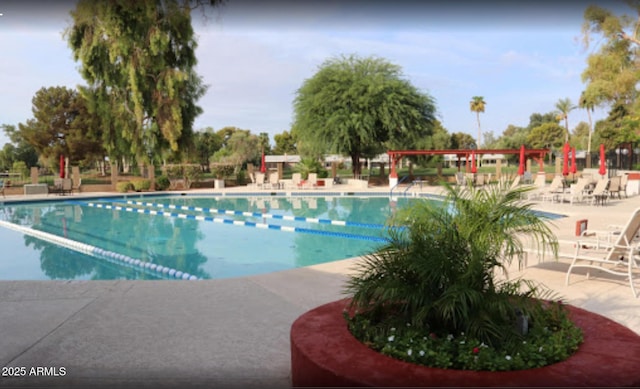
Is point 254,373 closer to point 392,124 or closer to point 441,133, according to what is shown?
point 392,124

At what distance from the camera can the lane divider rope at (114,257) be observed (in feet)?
25.9

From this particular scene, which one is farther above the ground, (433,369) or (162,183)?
(162,183)

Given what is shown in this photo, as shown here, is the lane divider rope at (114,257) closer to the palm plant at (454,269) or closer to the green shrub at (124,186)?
the palm plant at (454,269)

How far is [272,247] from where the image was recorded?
34.6 ft

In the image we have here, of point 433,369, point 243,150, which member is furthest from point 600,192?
point 243,150

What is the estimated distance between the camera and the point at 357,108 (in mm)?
25828

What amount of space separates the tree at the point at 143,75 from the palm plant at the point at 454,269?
22735 millimetres

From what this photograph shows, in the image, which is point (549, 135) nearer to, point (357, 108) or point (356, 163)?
point (356, 163)

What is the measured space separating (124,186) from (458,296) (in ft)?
75.7

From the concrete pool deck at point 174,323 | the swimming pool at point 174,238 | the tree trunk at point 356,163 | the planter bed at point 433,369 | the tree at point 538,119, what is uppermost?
the tree at point 538,119

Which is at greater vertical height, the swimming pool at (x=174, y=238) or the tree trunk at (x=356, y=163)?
the tree trunk at (x=356, y=163)

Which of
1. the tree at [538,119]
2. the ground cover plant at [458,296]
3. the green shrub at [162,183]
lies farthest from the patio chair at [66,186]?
the tree at [538,119]

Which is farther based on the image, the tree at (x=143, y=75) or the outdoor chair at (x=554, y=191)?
the tree at (x=143, y=75)

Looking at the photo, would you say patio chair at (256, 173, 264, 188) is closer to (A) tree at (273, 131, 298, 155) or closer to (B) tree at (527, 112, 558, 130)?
(A) tree at (273, 131, 298, 155)
